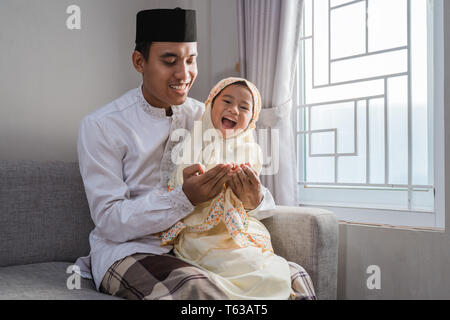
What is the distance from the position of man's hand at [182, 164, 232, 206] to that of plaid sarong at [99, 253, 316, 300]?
201mm

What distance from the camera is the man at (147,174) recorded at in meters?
1.18

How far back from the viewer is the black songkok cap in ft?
4.53

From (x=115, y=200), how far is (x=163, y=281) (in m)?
0.36

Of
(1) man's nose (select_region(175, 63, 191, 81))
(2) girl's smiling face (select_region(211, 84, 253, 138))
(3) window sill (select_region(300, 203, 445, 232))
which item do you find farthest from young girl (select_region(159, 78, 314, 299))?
(3) window sill (select_region(300, 203, 445, 232))

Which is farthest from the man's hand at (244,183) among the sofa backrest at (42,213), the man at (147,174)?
the sofa backrest at (42,213)

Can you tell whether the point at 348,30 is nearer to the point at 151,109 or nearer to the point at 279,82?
the point at 279,82

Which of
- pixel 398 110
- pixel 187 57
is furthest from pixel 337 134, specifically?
pixel 187 57

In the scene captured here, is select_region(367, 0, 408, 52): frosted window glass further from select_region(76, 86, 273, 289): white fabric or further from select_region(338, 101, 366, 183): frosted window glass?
select_region(76, 86, 273, 289): white fabric

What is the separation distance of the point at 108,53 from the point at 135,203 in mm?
1156

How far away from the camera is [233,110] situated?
1314 mm

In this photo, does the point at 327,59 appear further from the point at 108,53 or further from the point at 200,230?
the point at 200,230

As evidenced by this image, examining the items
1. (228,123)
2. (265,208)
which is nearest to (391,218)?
(265,208)

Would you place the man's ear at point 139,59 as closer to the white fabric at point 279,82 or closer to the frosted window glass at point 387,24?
the white fabric at point 279,82

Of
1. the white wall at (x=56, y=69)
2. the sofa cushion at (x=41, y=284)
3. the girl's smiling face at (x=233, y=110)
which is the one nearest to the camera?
the sofa cushion at (x=41, y=284)
